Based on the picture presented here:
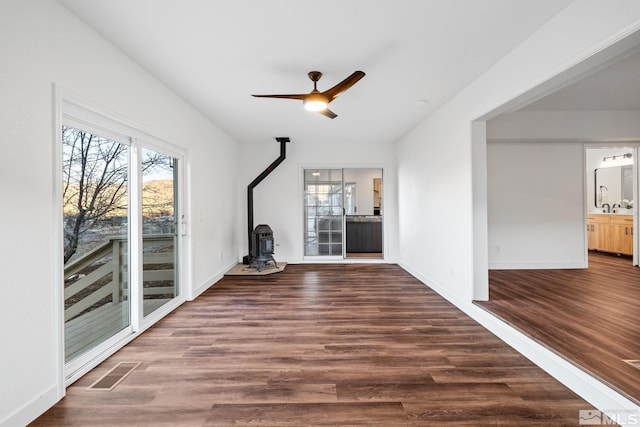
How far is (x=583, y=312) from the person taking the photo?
2.78 m

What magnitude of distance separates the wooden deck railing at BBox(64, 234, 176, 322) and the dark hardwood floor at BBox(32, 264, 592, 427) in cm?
45

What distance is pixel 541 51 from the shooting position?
2.08 meters

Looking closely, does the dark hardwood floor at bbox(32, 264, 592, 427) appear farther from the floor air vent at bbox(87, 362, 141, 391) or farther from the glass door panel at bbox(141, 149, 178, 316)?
the glass door panel at bbox(141, 149, 178, 316)

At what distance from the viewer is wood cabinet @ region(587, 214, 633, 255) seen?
543 centimetres

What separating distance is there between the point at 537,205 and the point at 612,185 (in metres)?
3.40

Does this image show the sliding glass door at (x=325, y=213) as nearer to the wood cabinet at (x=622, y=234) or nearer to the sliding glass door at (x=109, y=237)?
the sliding glass door at (x=109, y=237)

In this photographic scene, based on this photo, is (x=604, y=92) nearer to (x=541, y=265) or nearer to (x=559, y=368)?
(x=541, y=265)

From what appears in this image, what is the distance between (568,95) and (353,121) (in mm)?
2803

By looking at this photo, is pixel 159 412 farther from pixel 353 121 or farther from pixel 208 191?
pixel 353 121

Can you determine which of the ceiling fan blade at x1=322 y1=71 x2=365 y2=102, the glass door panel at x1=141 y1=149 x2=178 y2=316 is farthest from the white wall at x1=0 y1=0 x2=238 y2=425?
the ceiling fan blade at x1=322 y1=71 x2=365 y2=102

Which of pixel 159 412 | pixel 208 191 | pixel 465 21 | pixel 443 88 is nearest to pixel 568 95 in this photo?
pixel 443 88

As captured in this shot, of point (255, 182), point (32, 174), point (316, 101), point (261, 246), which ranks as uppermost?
point (316, 101)

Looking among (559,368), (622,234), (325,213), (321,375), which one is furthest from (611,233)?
(321,375)

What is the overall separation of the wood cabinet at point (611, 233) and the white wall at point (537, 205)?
1.76 m
